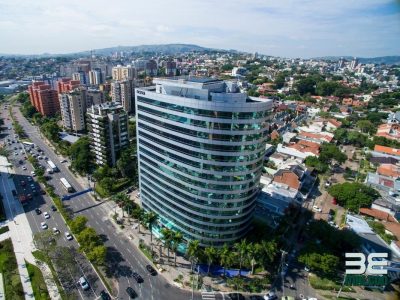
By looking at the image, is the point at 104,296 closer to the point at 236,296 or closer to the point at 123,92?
the point at 236,296

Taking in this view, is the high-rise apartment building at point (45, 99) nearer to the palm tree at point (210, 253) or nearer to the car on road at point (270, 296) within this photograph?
the palm tree at point (210, 253)

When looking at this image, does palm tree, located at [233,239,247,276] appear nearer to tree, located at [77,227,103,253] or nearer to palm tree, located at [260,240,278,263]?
palm tree, located at [260,240,278,263]

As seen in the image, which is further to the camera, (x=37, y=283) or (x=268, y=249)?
(x=37, y=283)

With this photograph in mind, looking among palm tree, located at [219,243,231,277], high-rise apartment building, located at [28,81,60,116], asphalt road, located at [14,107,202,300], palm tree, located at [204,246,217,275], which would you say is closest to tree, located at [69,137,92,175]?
asphalt road, located at [14,107,202,300]

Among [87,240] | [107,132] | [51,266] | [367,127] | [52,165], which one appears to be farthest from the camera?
[367,127]

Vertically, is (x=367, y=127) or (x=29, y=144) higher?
(x=367, y=127)

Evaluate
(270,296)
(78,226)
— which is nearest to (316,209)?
(270,296)
